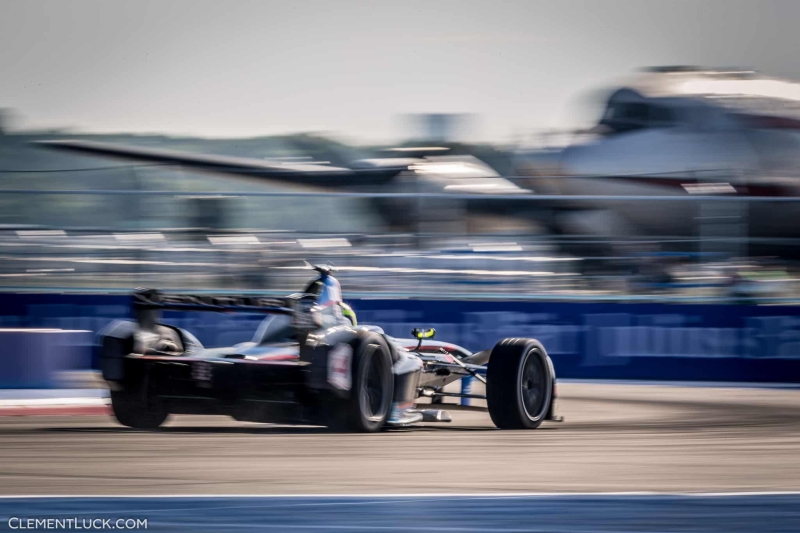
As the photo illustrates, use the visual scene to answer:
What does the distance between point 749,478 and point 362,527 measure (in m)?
2.63

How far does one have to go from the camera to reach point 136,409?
9336mm

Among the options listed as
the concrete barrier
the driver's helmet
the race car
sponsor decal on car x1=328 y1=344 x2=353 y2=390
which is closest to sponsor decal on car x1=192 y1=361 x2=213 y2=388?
the race car

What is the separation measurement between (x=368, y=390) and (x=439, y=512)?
143 inches

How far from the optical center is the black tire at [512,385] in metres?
9.88

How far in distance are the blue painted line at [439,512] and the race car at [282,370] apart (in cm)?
283

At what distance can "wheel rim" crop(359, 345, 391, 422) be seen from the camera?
927 centimetres

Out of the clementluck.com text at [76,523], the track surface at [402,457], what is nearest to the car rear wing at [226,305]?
the track surface at [402,457]

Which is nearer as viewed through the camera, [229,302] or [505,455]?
[505,455]

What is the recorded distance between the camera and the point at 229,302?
30.0 feet

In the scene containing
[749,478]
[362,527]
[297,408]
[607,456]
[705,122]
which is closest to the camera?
[362,527]

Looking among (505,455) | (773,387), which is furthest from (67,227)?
(505,455)

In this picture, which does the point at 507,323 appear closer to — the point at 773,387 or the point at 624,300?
the point at 624,300

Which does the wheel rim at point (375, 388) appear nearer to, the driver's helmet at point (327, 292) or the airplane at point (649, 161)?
the driver's helmet at point (327, 292)

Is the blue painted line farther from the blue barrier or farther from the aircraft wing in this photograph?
the aircraft wing
